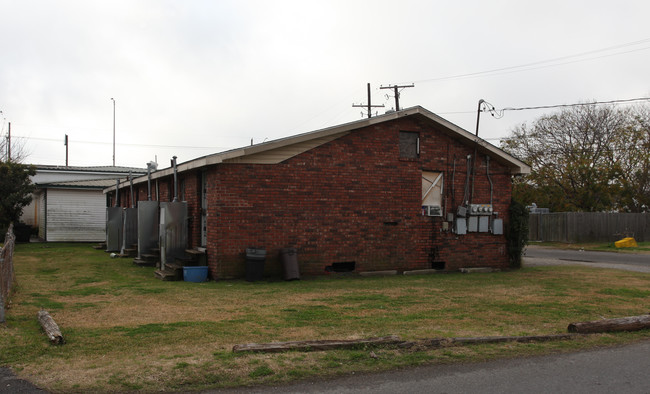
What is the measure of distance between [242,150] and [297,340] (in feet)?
24.6

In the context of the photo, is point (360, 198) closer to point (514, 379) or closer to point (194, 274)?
point (194, 274)

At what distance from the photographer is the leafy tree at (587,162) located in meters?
36.9

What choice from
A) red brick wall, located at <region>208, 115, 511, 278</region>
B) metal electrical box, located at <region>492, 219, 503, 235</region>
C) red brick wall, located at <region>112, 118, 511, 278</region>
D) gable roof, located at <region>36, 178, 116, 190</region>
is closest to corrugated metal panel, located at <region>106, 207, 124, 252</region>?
red brick wall, located at <region>112, 118, 511, 278</region>

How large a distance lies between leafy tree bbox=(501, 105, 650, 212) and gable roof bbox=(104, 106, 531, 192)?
2240 cm

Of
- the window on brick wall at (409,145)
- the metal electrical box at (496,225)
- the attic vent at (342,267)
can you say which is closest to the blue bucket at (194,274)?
the attic vent at (342,267)

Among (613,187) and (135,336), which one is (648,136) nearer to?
(613,187)

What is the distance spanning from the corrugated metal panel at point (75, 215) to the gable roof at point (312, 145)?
45.2 feet

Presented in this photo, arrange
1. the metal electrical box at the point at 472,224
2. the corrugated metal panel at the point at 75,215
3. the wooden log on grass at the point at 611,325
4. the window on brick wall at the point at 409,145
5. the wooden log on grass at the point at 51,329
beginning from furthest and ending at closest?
the corrugated metal panel at the point at 75,215, the metal electrical box at the point at 472,224, the window on brick wall at the point at 409,145, the wooden log on grass at the point at 611,325, the wooden log on grass at the point at 51,329

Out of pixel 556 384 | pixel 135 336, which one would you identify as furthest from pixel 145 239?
pixel 556 384

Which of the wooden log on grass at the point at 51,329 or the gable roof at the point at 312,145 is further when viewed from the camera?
the gable roof at the point at 312,145

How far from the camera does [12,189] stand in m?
27.0

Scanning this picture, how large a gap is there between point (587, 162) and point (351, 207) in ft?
88.2

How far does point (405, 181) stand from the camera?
16188 mm

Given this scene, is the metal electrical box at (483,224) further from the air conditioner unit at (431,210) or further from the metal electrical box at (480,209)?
the air conditioner unit at (431,210)
